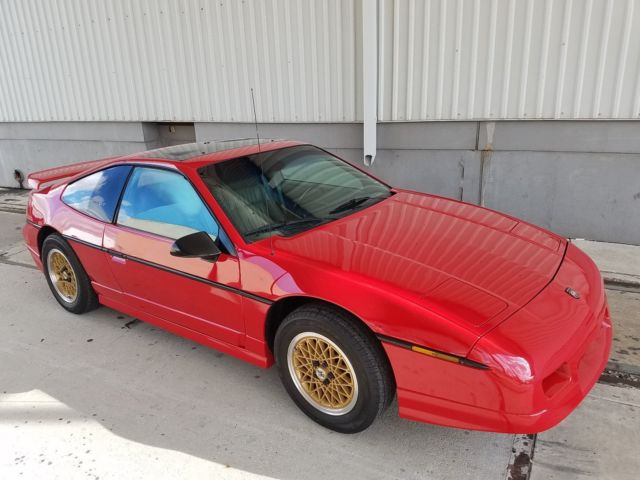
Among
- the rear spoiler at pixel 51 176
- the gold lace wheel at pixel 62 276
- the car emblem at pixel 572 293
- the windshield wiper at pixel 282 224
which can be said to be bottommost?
the gold lace wheel at pixel 62 276

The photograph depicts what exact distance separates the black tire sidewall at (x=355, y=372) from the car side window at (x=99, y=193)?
163 centimetres

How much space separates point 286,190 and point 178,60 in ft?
14.2

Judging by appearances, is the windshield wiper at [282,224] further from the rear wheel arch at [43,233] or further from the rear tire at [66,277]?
the rear wheel arch at [43,233]

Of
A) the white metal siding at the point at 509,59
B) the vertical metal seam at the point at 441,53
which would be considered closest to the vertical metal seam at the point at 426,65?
the white metal siding at the point at 509,59

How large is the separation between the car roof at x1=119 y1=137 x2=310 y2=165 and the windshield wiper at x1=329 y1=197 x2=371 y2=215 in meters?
0.65

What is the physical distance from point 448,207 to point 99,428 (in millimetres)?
2467

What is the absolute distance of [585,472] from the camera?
2.14 metres

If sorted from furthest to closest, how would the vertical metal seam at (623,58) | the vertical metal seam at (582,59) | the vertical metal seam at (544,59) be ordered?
the vertical metal seam at (544,59) < the vertical metal seam at (582,59) < the vertical metal seam at (623,58)

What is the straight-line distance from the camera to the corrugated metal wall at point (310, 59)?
445 centimetres

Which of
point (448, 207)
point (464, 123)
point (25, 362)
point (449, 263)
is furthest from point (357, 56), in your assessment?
point (25, 362)

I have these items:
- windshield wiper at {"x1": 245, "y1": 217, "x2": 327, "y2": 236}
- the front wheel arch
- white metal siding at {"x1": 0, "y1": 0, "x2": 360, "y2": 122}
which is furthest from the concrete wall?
the front wheel arch

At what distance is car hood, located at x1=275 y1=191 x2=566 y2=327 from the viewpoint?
6.98 feet

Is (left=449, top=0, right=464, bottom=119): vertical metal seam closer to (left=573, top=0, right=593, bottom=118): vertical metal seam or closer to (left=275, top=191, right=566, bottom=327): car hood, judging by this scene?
(left=573, top=0, right=593, bottom=118): vertical metal seam

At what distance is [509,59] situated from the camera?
4.66 meters
